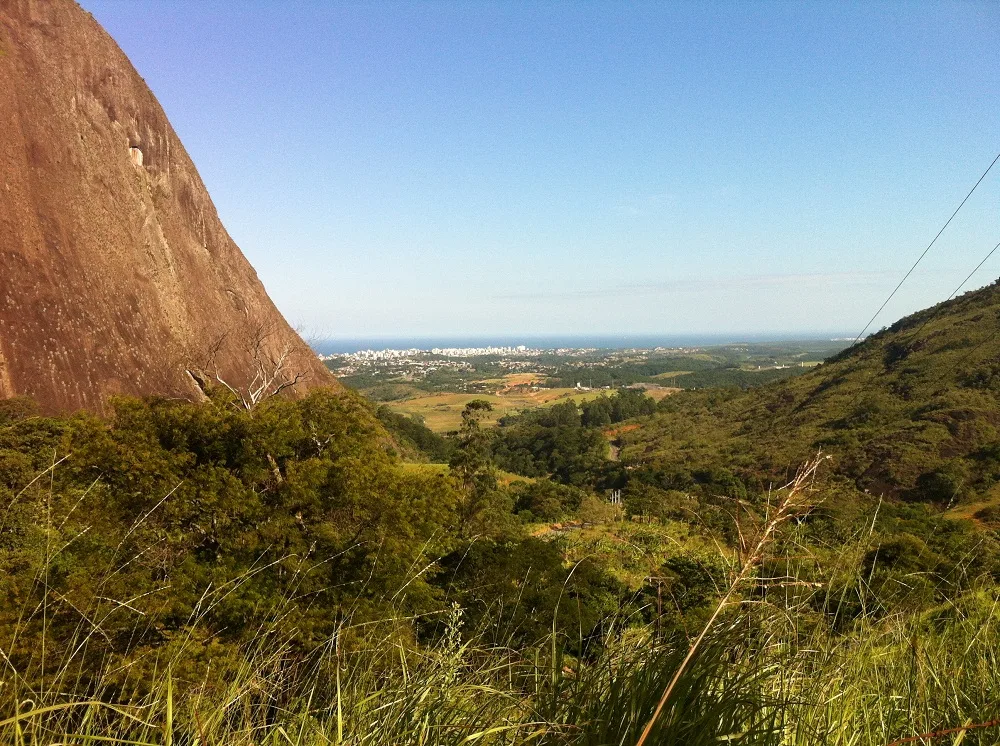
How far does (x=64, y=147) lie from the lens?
1038 inches

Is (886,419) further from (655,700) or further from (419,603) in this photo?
(655,700)

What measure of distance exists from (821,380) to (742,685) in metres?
85.0

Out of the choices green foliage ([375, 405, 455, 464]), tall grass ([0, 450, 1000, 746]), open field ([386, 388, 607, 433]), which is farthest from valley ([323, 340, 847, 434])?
tall grass ([0, 450, 1000, 746])

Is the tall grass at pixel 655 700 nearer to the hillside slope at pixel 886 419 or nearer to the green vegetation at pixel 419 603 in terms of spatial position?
the green vegetation at pixel 419 603

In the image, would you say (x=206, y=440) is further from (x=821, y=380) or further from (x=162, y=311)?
(x=821, y=380)

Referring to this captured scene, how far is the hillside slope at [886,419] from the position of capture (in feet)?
137

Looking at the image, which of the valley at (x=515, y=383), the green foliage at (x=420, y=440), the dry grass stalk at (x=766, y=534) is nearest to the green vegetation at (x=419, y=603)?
the dry grass stalk at (x=766, y=534)

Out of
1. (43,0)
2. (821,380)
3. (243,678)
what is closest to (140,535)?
(243,678)

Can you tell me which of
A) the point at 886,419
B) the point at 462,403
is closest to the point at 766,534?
the point at 886,419

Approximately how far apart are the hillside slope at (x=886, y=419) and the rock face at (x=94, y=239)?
32.3m

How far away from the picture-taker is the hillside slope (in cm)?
4184

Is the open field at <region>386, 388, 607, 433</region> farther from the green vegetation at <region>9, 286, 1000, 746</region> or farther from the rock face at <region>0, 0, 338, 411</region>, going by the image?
the green vegetation at <region>9, 286, 1000, 746</region>

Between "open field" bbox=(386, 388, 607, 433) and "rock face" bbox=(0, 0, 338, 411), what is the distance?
60770mm

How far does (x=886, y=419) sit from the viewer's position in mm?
52031
